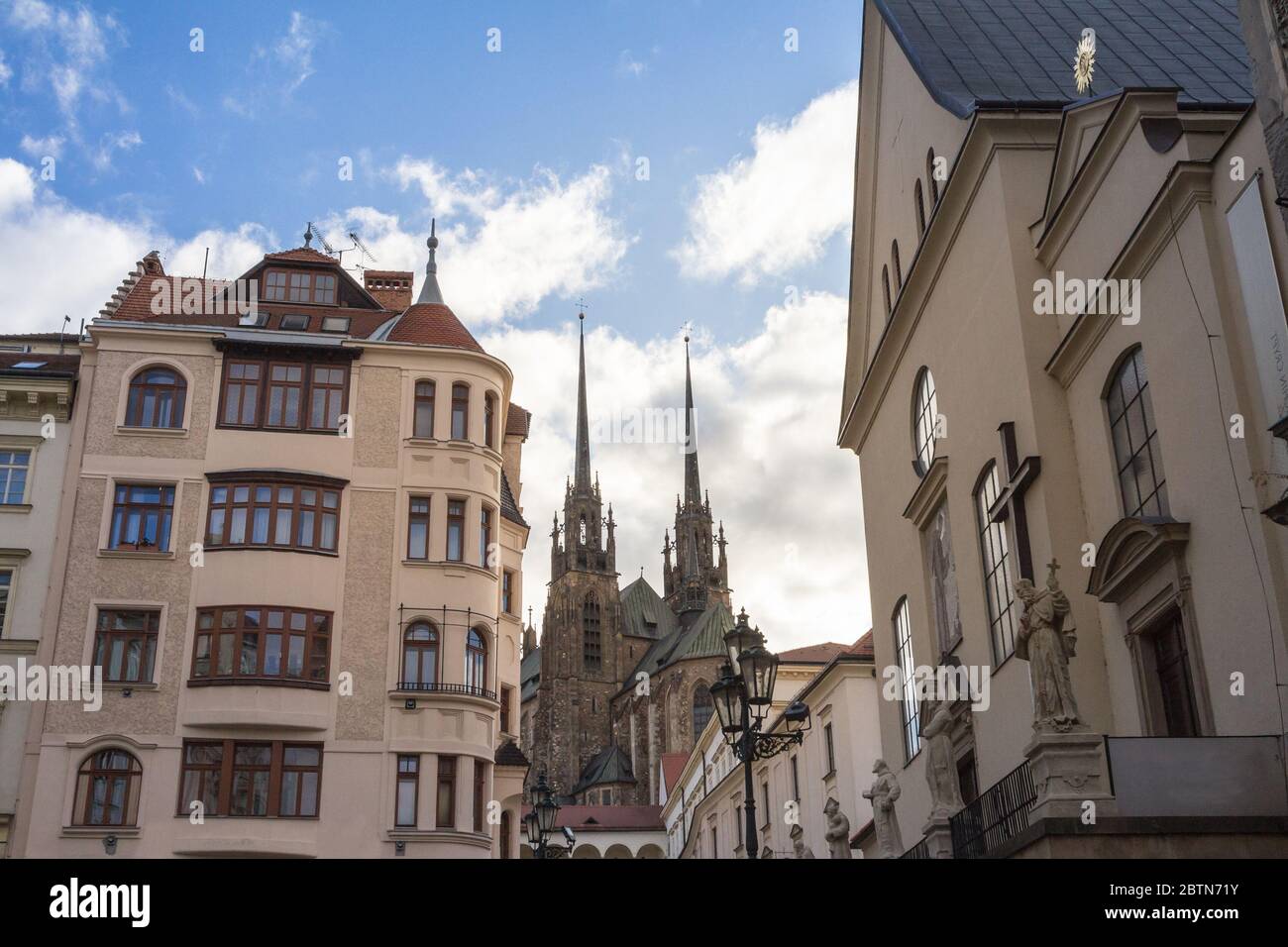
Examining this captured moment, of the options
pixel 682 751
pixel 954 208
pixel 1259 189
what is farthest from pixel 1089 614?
pixel 682 751

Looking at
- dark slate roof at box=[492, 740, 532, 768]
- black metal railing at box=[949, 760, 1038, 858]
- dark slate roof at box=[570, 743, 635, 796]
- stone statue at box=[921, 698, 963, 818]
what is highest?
dark slate roof at box=[570, 743, 635, 796]

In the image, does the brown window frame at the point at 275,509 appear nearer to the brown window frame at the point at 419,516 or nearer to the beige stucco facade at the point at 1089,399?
the brown window frame at the point at 419,516

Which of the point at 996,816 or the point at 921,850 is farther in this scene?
the point at 921,850

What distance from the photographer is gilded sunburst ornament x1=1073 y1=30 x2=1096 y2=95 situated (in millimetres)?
26141

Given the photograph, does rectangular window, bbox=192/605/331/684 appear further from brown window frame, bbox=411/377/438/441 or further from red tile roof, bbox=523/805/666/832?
red tile roof, bbox=523/805/666/832

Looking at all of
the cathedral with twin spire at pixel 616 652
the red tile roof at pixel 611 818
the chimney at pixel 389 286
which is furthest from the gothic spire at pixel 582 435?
the chimney at pixel 389 286

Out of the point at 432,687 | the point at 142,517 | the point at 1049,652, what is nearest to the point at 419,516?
the point at 432,687

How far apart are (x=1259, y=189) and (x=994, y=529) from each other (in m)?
9.17

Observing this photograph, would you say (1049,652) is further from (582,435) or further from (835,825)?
(582,435)

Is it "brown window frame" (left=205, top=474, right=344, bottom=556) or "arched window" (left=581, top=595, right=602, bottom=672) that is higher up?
"arched window" (left=581, top=595, right=602, bottom=672)

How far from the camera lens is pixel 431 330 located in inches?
1300

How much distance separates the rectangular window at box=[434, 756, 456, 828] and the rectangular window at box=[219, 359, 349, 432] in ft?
26.6

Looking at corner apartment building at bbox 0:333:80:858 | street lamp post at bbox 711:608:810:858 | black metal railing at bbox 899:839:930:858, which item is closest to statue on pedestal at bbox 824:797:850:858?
black metal railing at bbox 899:839:930:858

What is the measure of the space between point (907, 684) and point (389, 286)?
1793 centimetres
